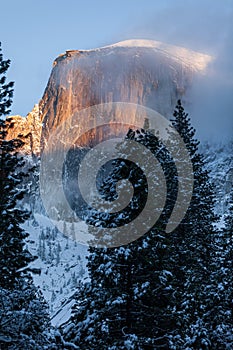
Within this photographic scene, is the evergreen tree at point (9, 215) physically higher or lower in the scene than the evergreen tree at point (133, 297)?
higher

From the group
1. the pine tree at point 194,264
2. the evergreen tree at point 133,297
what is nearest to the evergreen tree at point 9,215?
the evergreen tree at point 133,297

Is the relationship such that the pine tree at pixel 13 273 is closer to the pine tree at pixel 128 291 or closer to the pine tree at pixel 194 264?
the pine tree at pixel 128 291

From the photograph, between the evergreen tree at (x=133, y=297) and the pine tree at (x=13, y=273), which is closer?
the pine tree at (x=13, y=273)

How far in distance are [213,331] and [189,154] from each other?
10002 mm

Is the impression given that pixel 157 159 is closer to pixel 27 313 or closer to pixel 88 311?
pixel 88 311

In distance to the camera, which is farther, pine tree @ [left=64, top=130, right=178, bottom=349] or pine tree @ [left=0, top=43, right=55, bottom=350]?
pine tree @ [left=64, top=130, right=178, bottom=349]

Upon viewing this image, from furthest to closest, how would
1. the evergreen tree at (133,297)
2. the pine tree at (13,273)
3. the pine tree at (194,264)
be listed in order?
the pine tree at (194,264)
the evergreen tree at (133,297)
the pine tree at (13,273)

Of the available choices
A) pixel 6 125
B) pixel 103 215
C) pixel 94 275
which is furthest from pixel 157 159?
pixel 6 125

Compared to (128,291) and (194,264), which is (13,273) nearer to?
(128,291)

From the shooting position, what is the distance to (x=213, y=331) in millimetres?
20812

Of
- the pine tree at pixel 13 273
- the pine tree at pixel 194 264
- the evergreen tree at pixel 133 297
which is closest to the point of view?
the pine tree at pixel 13 273

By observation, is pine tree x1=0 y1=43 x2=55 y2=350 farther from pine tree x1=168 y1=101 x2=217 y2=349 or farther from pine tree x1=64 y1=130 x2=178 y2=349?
pine tree x1=168 y1=101 x2=217 y2=349

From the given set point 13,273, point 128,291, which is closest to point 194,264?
point 128,291

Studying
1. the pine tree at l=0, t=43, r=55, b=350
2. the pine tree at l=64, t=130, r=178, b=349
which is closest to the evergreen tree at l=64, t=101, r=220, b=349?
the pine tree at l=64, t=130, r=178, b=349
